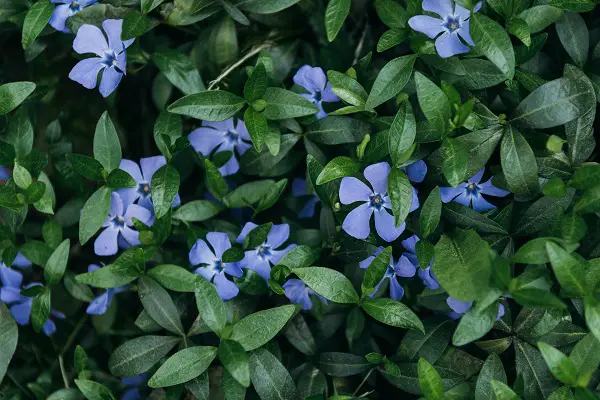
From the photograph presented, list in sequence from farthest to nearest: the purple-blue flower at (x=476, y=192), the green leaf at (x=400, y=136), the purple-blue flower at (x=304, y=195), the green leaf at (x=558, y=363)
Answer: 1. the purple-blue flower at (x=304, y=195)
2. the purple-blue flower at (x=476, y=192)
3. the green leaf at (x=400, y=136)
4. the green leaf at (x=558, y=363)


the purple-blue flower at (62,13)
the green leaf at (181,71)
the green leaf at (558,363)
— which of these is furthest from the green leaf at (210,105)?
the green leaf at (558,363)

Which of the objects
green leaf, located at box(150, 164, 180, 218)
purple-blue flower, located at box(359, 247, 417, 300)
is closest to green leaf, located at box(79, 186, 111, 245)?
green leaf, located at box(150, 164, 180, 218)

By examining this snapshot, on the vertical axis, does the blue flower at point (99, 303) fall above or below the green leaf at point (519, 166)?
below

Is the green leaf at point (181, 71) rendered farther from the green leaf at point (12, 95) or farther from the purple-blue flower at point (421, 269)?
the purple-blue flower at point (421, 269)

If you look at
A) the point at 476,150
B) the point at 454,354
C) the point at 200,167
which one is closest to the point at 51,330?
the point at 200,167

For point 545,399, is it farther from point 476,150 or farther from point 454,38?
point 454,38

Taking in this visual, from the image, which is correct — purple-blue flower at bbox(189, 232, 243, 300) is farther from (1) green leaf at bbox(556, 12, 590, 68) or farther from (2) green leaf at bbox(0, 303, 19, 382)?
(1) green leaf at bbox(556, 12, 590, 68)

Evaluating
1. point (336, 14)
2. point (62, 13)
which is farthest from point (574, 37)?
point (62, 13)
